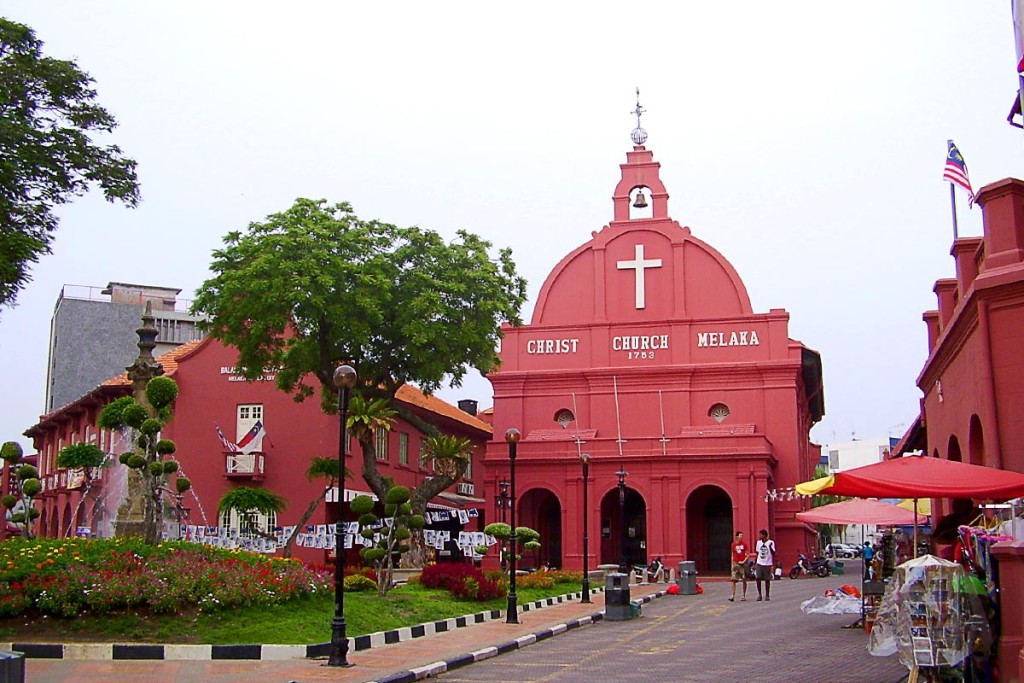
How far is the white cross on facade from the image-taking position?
140 ft

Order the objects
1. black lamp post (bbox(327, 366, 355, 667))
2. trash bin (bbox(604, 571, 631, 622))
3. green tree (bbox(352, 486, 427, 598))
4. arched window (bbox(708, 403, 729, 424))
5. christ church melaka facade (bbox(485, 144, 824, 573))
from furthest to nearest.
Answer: arched window (bbox(708, 403, 729, 424)) → christ church melaka facade (bbox(485, 144, 824, 573)) → trash bin (bbox(604, 571, 631, 622)) → green tree (bbox(352, 486, 427, 598)) → black lamp post (bbox(327, 366, 355, 667))

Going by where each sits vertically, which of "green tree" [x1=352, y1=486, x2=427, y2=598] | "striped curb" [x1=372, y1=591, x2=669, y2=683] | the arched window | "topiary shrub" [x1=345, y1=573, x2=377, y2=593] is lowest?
"striped curb" [x1=372, y1=591, x2=669, y2=683]

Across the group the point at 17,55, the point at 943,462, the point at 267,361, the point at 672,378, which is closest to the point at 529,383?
the point at 672,378

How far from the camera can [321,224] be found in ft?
105

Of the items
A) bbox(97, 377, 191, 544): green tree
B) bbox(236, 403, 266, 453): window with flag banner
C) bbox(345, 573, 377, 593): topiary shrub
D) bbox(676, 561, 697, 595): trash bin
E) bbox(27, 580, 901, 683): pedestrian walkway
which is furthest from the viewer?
bbox(236, 403, 266, 453): window with flag banner

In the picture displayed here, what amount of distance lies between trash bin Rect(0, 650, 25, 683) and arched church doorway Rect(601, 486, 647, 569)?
34.0m

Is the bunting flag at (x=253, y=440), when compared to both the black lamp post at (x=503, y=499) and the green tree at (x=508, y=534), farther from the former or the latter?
the green tree at (x=508, y=534)

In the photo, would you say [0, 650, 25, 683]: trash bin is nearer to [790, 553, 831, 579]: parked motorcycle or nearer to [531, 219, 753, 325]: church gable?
[790, 553, 831, 579]: parked motorcycle

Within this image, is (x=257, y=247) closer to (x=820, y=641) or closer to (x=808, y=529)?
(x=820, y=641)

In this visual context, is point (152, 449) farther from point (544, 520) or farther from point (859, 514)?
point (544, 520)

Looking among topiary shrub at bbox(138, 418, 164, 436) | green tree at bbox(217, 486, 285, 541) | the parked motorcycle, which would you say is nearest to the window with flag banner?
green tree at bbox(217, 486, 285, 541)

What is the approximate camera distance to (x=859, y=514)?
19.2 metres

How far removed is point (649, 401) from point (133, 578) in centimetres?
2865

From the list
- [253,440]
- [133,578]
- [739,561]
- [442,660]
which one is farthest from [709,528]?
[133,578]
